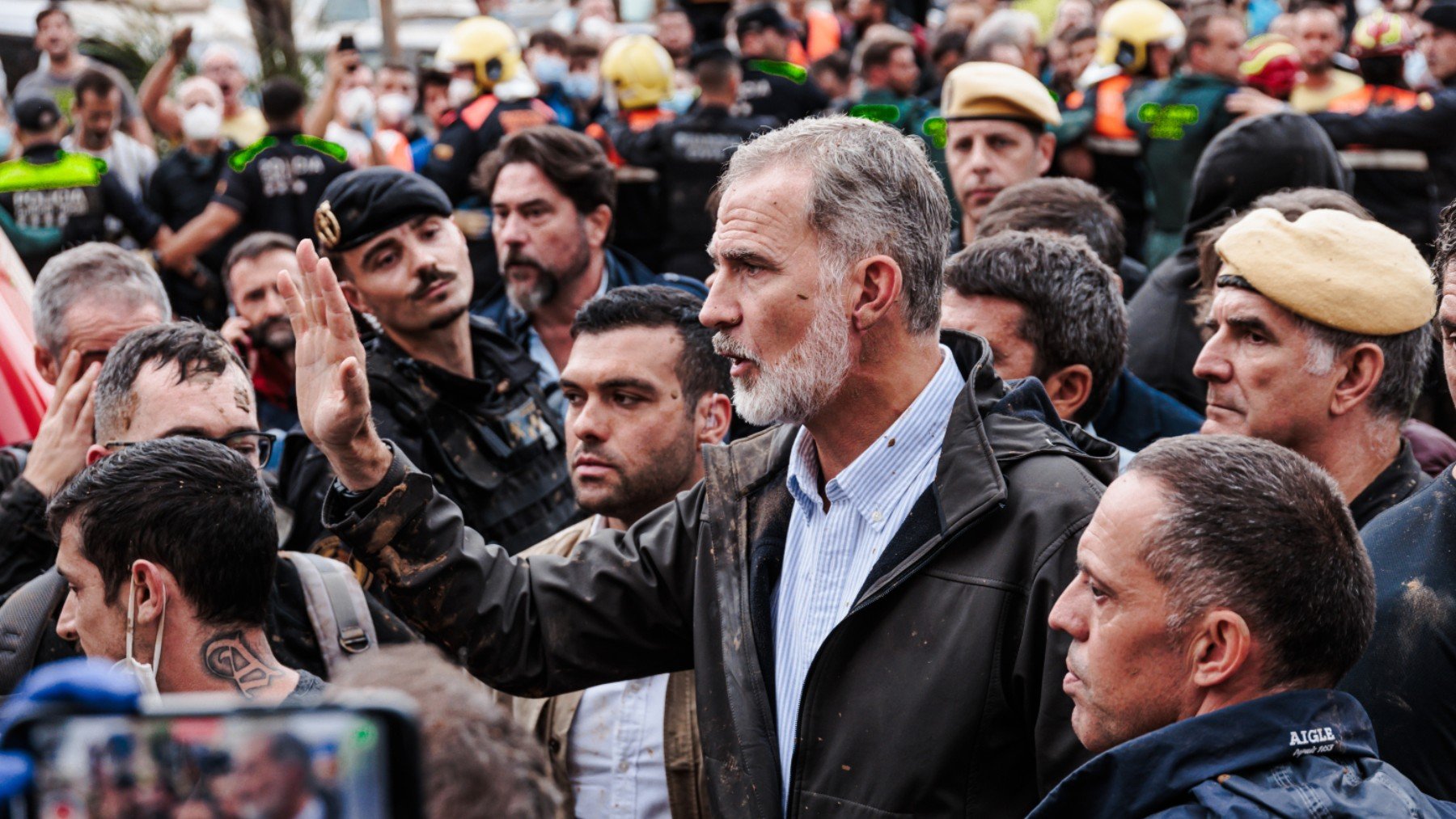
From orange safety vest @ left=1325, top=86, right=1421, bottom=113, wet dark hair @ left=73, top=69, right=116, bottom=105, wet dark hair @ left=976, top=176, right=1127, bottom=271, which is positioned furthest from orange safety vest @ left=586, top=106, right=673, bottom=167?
wet dark hair @ left=976, top=176, right=1127, bottom=271

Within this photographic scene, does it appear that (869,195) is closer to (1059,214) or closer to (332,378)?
(332,378)

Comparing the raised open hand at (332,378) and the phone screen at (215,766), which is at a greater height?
the phone screen at (215,766)

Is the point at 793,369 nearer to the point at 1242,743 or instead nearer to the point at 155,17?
the point at 1242,743

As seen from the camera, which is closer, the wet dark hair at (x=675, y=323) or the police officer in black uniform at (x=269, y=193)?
the wet dark hair at (x=675, y=323)

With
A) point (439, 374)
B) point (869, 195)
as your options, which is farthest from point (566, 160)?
point (869, 195)

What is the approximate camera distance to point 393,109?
11.6 meters

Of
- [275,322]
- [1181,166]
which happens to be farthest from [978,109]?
[275,322]

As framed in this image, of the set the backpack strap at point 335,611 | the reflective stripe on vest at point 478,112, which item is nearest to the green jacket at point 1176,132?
the reflective stripe on vest at point 478,112

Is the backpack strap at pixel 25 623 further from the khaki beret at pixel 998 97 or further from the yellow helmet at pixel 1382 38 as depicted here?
the yellow helmet at pixel 1382 38

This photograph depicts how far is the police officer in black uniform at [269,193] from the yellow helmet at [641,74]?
1.99 metres

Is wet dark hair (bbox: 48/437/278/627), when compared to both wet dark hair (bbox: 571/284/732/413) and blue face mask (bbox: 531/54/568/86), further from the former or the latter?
blue face mask (bbox: 531/54/568/86)

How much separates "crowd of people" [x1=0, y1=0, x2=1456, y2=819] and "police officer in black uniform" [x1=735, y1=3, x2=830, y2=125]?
13.1 feet

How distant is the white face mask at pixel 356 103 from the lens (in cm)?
1191

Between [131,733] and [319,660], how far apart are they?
91.0 inches
